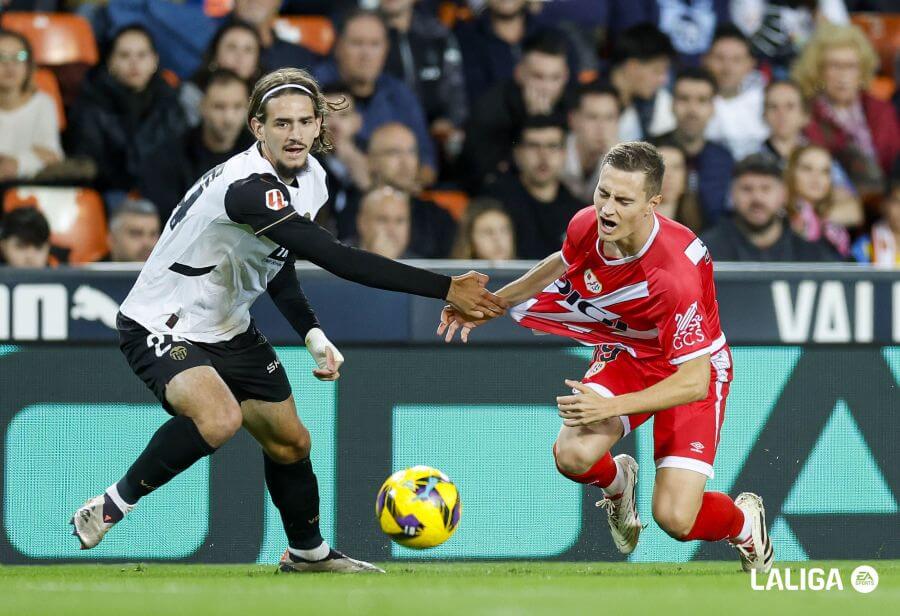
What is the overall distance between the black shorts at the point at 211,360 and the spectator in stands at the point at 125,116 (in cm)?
305

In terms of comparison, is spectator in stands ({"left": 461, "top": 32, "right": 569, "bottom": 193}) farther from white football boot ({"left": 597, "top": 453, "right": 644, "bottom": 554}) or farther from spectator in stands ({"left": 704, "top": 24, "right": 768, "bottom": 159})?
white football boot ({"left": 597, "top": 453, "right": 644, "bottom": 554})

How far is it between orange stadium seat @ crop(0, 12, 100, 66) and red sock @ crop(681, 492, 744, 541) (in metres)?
5.42

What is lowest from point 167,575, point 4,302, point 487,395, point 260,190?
point 167,575

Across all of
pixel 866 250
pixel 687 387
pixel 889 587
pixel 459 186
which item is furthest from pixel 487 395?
pixel 866 250

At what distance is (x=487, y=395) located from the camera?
22.0 ft

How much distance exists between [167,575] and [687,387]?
7.56ft

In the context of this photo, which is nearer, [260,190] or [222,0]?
[260,190]

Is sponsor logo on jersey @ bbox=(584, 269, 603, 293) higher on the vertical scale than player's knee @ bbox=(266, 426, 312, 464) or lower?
higher

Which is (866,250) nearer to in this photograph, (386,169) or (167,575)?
(386,169)

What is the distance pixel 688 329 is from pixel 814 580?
1177 millimetres

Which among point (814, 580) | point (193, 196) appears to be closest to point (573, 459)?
point (814, 580)

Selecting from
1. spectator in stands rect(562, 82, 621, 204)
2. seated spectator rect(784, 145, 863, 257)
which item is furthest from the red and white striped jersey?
seated spectator rect(784, 145, 863, 257)

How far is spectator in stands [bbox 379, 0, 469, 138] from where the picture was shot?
9.64m

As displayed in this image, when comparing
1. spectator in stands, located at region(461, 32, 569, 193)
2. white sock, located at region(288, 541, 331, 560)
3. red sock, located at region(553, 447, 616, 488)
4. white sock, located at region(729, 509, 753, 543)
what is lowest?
white sock, located at region(288, 541, 331, 560)
